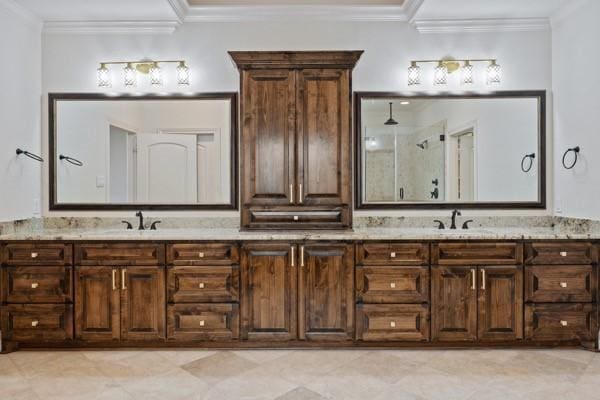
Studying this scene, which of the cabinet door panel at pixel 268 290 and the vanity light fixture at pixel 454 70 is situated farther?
the vanity light fixture at pixel 454 70

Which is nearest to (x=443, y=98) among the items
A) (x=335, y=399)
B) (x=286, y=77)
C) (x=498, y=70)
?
(x=498, y=70)

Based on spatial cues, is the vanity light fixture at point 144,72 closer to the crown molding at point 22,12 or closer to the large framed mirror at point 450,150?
the crown molding at point 22,12

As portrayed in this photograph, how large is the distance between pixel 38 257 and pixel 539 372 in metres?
3.48

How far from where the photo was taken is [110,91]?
141 inches

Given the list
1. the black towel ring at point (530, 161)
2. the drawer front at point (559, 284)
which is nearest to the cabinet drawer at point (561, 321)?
the drawer front at point (559, 284)

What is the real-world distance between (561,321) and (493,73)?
203 cm

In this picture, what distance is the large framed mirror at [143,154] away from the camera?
3566mm

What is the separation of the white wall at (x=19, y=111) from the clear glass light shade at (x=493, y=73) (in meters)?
3.81

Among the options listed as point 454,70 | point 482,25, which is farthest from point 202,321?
point 482,25

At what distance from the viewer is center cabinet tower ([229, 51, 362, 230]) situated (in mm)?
3170

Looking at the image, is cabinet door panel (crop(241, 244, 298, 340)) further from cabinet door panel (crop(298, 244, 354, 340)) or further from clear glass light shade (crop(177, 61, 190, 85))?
clear glass light shade (crop(177, 61, 190, 85))

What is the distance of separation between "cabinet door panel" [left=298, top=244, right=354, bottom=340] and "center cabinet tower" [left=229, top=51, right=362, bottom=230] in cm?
27

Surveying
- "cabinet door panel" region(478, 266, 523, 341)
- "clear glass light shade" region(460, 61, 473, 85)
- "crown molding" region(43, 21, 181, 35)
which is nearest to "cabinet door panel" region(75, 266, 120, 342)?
"crown molding" region(43, 21, 181, 35)

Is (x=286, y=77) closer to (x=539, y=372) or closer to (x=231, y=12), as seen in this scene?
(x=231, y=12)
